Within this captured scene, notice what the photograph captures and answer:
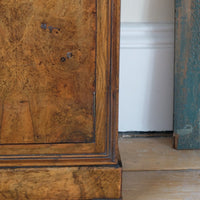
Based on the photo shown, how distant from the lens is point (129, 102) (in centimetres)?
151

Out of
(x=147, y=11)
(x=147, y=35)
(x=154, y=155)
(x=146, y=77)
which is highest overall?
(x=147, y=11)

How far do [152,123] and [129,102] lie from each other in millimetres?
157

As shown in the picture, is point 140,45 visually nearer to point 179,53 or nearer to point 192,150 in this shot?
point 179,53

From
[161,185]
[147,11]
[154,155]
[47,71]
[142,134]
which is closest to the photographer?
[47,71]

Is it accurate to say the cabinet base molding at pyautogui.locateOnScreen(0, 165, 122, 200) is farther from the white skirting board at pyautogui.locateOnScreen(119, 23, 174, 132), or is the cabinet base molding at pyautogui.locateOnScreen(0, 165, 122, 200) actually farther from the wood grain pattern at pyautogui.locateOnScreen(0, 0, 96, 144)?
the white skirting board at pyautogui.locateOnScreen(119, 23, 174, 132)

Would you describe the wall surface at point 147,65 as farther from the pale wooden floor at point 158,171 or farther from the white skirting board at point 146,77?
the pale wooden floor at point 158,171

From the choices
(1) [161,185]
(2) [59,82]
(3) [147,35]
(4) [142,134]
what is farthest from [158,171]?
(3) [147,35]

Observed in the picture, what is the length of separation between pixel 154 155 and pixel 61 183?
1.80 ft

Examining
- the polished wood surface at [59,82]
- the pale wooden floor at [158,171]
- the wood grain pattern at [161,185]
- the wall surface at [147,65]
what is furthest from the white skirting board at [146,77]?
the polished wood surface at [59,82]

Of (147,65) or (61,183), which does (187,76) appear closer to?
(147,65)

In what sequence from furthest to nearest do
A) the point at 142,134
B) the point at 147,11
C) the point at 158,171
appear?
the point at 142,134, the point at 147,11, the point at 158,171

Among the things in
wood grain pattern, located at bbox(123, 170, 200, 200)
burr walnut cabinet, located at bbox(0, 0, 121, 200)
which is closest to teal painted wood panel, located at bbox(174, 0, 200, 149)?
wood grain pattern, located at bbox(123, 170, 200, 200)

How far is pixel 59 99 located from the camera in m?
0.85

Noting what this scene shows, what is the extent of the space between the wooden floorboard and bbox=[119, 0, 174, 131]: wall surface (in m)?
0.09
